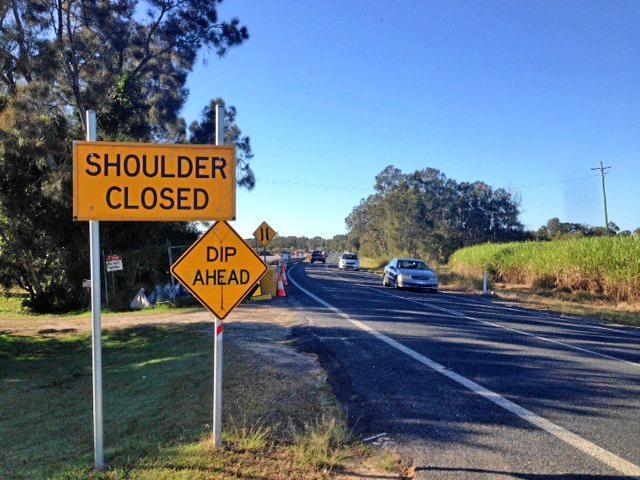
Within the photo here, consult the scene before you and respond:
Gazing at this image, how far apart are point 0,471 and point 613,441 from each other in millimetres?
5556

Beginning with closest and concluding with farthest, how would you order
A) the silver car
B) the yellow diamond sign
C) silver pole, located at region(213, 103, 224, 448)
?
silver pole, located at region(213, 103, 224, 448), the yellow diamond sign, the silver car

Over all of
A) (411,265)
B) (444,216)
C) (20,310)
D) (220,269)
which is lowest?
(20,310)

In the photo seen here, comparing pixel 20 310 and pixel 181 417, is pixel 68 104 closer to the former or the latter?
pixel 20 310

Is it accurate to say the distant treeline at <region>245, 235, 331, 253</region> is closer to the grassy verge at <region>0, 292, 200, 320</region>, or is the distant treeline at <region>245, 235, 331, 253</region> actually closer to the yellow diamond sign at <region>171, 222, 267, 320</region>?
the grassy verge at <region>0, 292, 200, 320</region>

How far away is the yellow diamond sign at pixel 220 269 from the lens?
503 cm

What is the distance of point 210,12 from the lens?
1051 inches

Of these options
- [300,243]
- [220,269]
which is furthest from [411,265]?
[300,243]

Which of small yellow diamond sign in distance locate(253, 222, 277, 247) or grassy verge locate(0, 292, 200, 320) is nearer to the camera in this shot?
grassy verge locate(0, 292, 200, 320)

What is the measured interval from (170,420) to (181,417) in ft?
0.38

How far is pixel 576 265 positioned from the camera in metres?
26.6

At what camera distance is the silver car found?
24.9 meters

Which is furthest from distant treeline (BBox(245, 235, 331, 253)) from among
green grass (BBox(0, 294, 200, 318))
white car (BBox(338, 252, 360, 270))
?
green grass (BBox(0, 294, 200, 318))

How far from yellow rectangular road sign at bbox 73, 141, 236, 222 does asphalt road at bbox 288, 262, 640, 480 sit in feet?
8.55

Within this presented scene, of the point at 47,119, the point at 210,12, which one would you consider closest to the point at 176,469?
the point at 47,119
